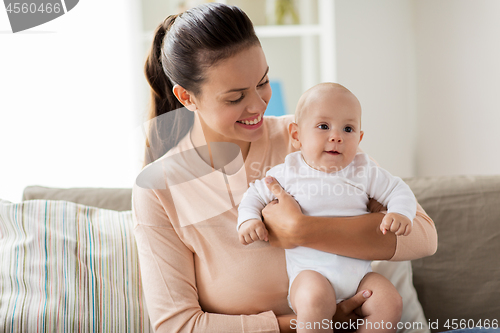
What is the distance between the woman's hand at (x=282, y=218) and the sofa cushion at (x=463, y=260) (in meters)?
0.66

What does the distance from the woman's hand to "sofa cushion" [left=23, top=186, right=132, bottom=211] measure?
0.73 metres

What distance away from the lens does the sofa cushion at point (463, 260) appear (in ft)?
4.73

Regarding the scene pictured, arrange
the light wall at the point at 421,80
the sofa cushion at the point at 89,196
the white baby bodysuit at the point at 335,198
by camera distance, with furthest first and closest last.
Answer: the light wall at the point at 421,80 → the sofa cushion at the point at 89,196 → the white baby bodysuit at the point at 335,198

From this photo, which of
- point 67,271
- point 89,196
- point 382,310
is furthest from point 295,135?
point 89,196

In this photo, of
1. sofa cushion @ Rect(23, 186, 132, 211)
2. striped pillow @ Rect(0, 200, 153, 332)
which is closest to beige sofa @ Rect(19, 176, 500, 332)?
striped pillow @ Rect(0, 200, 153, 332)

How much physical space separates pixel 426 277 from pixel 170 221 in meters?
0.90

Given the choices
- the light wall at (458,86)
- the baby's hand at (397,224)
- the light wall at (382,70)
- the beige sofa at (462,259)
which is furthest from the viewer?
the light wall at (382,70)

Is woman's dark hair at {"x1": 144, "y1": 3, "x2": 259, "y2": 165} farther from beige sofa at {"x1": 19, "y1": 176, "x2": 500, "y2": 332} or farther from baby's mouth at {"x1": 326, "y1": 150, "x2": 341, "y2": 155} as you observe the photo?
beige sofa at {"x1": 19, "y1": 176, "x2": 500, "y2": 332}

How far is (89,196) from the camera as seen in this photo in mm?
1643

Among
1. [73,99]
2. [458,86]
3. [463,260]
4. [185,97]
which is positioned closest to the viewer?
[185,97]

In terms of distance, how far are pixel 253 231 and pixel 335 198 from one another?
0.22m

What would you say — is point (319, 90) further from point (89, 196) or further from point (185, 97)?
point (89, 196)

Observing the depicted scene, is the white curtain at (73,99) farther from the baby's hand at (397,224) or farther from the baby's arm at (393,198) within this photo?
the baby's hand at (397,224)

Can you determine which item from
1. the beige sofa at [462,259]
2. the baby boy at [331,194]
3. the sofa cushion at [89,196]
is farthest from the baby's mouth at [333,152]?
the sofa cushion at [89,196]
